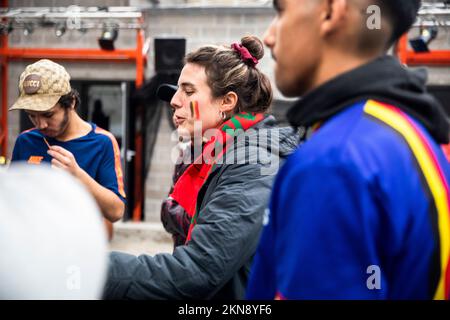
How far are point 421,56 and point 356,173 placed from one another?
694 cm

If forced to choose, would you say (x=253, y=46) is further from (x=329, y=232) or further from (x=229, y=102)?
(x=329, y=232)

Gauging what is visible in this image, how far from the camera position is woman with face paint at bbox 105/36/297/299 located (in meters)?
1.27

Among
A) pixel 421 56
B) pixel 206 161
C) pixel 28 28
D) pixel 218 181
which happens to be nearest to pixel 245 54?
pixel 206 161

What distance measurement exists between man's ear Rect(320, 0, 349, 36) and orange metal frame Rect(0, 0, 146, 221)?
6.94 metres

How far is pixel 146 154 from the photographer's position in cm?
780

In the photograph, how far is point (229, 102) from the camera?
180cm

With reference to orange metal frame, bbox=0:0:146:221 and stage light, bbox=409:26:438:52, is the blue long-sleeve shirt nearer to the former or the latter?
stage light, bbox=409:26:438:52

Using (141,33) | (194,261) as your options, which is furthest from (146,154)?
(194,261)

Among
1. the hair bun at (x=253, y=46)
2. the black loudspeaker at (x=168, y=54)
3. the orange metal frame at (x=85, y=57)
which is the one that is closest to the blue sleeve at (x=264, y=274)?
the hair bun at (x=253, y=46)

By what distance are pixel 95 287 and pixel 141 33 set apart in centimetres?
725

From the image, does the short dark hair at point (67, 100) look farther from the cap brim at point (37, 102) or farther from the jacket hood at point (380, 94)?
the jacket hood at point (380, 94)

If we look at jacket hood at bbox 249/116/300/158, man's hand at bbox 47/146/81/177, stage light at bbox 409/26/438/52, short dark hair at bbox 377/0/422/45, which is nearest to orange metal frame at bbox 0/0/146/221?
stage light at bbox 409/26/438/52

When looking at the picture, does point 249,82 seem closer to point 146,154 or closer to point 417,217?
point 417,217

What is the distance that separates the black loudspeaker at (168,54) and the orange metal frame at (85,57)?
283 millimetres
